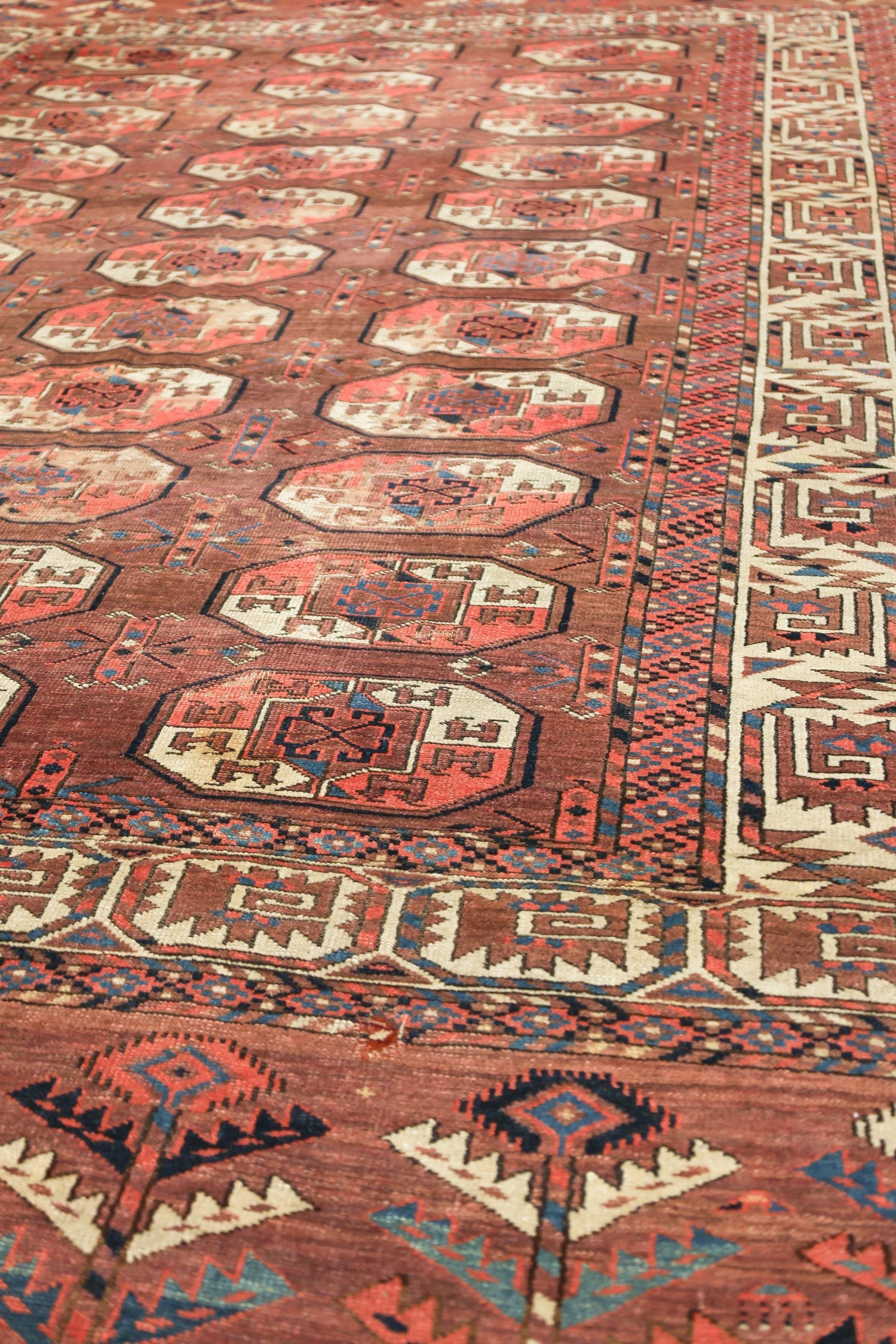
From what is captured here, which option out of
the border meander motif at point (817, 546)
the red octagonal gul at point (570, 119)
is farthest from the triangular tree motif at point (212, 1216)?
the red octagonal gul at point (570, 119)

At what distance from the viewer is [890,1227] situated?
2.28 metres

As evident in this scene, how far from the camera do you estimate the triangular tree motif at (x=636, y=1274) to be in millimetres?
2193

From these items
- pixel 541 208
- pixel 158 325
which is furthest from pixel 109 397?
pixel 541 208

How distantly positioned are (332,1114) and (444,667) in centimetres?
140

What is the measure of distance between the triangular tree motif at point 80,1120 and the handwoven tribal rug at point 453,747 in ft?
0.03

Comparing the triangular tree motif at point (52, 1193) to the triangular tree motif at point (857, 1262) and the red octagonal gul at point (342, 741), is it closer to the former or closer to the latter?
the red octagonal gul at point (342, 741)

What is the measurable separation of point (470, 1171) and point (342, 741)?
126 centimetres

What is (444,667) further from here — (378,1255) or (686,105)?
(686,105)

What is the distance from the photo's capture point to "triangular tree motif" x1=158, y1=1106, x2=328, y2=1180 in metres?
2.46

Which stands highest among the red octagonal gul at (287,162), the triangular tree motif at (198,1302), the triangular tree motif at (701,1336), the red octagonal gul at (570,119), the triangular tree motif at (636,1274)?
the red octagonal gul at (570,119)

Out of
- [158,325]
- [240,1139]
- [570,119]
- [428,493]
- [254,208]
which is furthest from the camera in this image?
[570,119]

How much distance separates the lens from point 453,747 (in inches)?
134

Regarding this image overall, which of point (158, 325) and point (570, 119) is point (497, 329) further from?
point (570, 119)

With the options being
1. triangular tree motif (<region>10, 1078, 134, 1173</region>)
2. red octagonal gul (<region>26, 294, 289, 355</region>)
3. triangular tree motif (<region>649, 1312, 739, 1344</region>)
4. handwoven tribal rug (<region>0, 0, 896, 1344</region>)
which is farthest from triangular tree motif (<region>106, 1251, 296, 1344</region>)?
red octagonal gul (<region>26, 294, 289, 355</region>)
